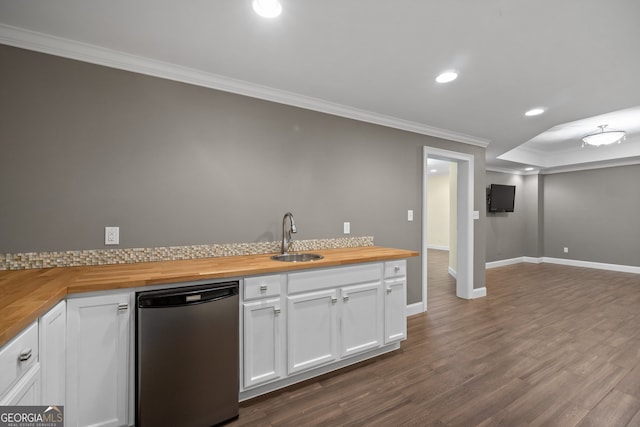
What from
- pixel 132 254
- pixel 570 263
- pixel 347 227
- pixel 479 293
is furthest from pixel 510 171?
pixel 132 254

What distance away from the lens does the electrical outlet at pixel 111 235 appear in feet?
6.59

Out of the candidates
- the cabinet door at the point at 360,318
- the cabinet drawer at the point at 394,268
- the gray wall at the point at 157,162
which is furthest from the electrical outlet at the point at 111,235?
the cabinet drawer at the point at 394,268

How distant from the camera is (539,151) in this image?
6.31m

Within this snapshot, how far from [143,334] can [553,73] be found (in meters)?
3.49

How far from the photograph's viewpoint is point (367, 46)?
1.95 metres

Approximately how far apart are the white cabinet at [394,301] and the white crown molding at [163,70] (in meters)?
1.67

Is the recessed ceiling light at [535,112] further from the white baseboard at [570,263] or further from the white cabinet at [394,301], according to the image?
the white baseboard at [570,263]

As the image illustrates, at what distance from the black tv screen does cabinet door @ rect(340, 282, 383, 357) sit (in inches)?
213

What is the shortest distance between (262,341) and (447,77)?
255 centimetres

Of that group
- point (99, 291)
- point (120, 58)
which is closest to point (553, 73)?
point (120, 58)

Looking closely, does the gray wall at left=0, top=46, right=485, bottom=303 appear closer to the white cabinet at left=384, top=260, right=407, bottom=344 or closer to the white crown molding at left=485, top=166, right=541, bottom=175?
the white cabinet at left=384, top=260, right=407, bottom=344

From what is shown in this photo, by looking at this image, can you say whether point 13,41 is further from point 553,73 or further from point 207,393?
point 553,73

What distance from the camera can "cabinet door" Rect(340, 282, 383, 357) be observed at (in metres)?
2.29

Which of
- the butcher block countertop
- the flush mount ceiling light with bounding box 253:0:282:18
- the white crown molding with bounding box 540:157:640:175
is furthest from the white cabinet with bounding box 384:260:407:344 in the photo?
the white crown molding with bounding box 540:157:640:175
